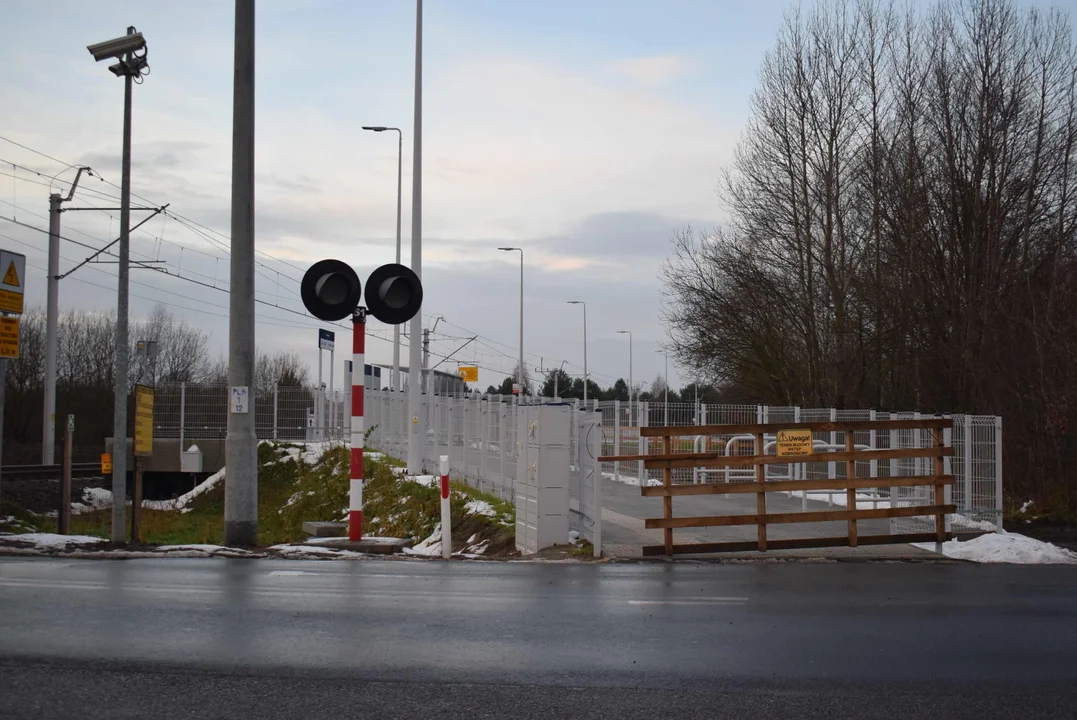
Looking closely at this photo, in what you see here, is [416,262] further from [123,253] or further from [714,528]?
[714,528]

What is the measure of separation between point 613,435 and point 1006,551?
1353 centimetres

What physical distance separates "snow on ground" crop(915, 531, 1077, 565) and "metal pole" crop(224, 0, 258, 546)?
917 centimetres

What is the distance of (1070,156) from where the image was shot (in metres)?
27.8

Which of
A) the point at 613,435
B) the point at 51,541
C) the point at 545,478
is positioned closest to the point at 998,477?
the point at 545,478

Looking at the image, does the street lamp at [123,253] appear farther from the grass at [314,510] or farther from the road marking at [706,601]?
the road marking at [706,601]

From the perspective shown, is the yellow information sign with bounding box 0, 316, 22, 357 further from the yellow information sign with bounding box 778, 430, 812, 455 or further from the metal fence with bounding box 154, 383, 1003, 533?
the yellow information sign with bounding box 778, 430, 812, 455

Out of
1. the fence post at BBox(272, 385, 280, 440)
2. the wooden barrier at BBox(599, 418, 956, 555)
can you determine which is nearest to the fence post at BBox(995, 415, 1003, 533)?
the wooden barrier at BBox(599, 418, 956, 555)

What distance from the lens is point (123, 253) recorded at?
58.2ft

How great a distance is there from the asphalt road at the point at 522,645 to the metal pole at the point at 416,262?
429 inches

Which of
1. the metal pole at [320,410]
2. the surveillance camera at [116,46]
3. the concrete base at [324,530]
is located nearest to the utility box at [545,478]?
the concrete base at [324,530]

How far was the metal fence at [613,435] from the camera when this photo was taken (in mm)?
16484

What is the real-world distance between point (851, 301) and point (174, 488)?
85.1 feet

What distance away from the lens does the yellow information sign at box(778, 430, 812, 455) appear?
1355 cm

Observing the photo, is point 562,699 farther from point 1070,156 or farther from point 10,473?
point 10,473
